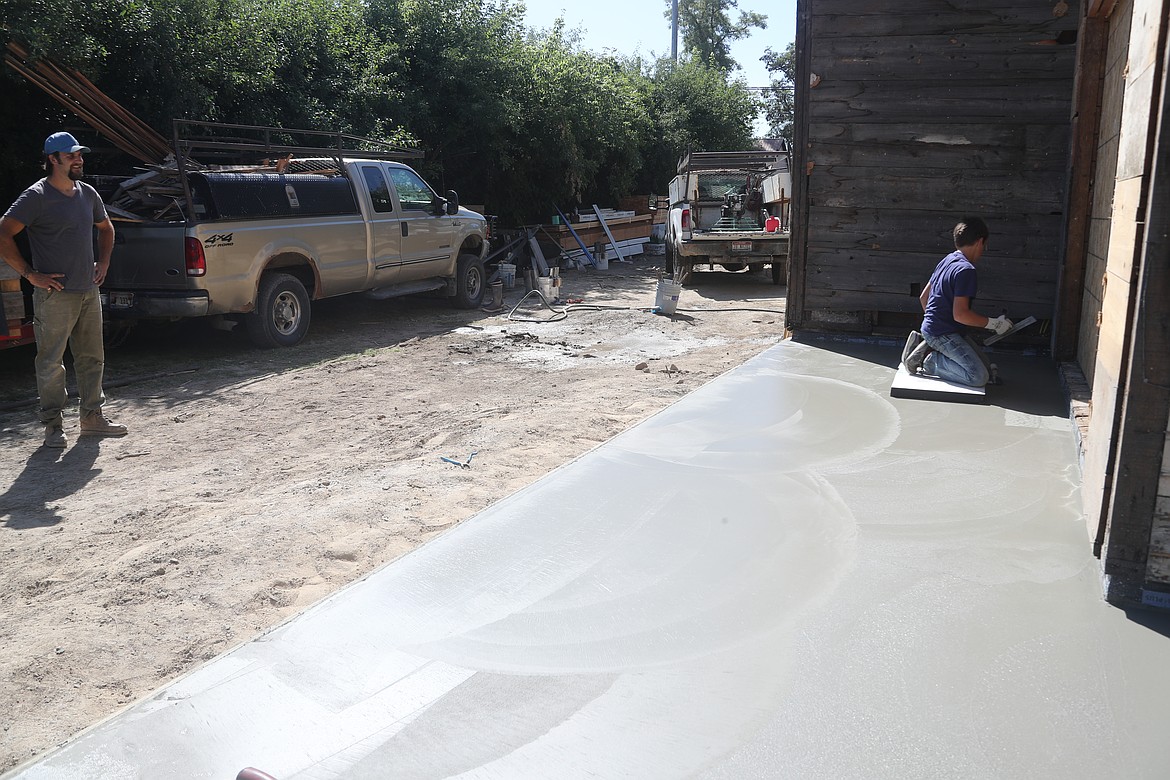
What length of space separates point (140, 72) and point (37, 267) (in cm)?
579

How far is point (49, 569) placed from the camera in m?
4.17

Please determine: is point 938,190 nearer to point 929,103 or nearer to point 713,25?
point 929,103

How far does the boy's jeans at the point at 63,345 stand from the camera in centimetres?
618

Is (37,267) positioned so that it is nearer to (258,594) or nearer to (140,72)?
(258,594)

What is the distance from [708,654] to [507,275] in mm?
12877

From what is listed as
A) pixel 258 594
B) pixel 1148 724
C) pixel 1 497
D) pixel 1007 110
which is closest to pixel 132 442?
pixel 1 497

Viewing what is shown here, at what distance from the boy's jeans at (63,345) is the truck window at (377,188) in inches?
193

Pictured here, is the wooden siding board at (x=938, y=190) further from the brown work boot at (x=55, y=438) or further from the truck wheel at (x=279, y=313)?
the brown work boot at (x=55, y=438)

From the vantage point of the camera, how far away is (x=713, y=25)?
53.7 metres

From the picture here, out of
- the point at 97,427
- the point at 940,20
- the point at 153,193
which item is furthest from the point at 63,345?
the point at 940,20

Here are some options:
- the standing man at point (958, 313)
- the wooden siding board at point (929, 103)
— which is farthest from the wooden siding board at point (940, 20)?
the standing man at point (958, 313)

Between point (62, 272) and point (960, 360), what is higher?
point (62, 272)

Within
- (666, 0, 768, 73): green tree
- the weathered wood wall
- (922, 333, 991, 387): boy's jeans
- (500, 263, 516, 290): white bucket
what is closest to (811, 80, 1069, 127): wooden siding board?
the weathered wood wall

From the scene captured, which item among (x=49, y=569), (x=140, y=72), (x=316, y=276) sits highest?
(x=140, y=72)
